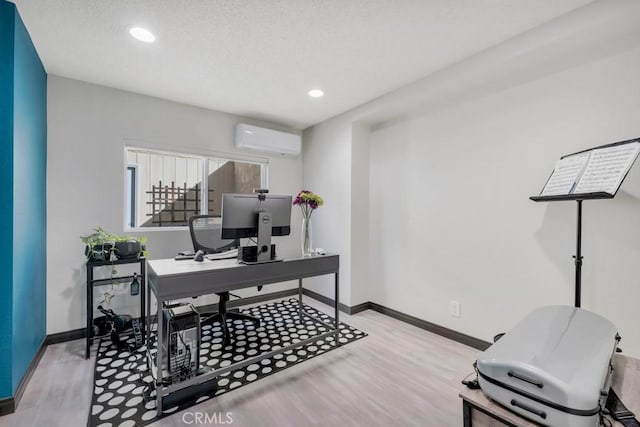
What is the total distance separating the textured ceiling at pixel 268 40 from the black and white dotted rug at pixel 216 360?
2.41 metres

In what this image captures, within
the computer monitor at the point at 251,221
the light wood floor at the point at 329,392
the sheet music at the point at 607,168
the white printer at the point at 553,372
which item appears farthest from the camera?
the computer monitor at the point at 251,221

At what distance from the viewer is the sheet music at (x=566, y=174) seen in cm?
175

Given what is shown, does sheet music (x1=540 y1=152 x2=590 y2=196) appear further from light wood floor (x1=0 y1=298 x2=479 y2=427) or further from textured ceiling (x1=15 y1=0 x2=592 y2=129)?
light wood floor (x1=0 y1=298 x2=479 y2=427)

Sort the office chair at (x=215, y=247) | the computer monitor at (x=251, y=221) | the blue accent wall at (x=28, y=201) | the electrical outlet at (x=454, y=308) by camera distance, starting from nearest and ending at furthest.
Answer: the blue accent wall at (x=28, y=201) → the computer monitor at (x=251, y=221) → the electrical outlet at (x=454, y=308) → the office chair at (x=215, y=247)

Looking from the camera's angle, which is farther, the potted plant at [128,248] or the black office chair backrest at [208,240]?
the black office chair backrest at [208,240]

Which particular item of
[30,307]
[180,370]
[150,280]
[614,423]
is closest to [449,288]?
[614,423]

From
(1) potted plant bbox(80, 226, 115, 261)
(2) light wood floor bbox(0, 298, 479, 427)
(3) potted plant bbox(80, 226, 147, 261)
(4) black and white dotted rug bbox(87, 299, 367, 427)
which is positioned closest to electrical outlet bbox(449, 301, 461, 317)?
(2) light wood floor bbox(0, 298, 479, 427)

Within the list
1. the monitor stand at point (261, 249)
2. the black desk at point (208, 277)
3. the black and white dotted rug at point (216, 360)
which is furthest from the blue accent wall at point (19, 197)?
the monitor stand at point (261, 249)

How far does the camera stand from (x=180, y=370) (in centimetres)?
188

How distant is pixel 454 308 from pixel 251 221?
6.66ft

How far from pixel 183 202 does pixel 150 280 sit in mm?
1730

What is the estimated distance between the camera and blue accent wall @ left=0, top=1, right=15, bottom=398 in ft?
5.58

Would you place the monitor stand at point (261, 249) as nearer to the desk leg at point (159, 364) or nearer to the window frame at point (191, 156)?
the desk leg at point (159, 364)

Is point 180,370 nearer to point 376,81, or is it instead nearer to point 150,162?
point 150,162
